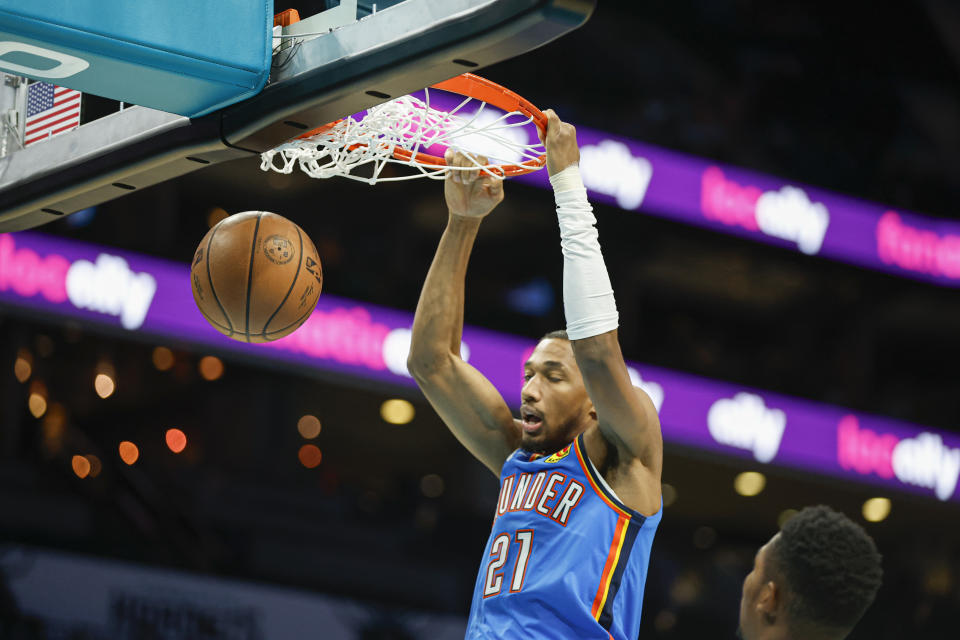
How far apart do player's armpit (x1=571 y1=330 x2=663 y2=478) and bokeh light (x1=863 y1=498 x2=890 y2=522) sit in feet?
20.9

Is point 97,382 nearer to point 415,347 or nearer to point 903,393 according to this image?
point 415,347

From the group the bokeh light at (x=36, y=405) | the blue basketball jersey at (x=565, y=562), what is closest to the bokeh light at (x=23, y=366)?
the bokeh light at (x=36, y=405)

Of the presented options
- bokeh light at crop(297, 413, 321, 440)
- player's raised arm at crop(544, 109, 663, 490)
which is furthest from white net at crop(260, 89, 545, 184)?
bokeh light at crop(297, 413, 321, 440)

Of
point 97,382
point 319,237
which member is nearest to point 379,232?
point 319,237

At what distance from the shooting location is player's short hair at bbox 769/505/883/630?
8.68 feet

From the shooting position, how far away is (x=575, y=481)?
11.9 ft

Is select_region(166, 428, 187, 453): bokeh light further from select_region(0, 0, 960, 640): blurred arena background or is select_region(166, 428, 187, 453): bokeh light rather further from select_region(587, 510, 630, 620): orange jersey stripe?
select_region(587, 510, 630, 620): orange jersey stripe

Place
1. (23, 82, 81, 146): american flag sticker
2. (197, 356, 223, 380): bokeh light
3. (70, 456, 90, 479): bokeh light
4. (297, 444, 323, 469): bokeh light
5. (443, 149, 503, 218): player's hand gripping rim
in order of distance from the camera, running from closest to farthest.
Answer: (23, 82, 81, 146): american flag sticker, (443, 149, 503, 218): player's hand gripping rim, (70, 456, 90, 479): bokeh light, (197, 356, 223, 380): bokeh light, (297, 444, 323, 469): bokeh light

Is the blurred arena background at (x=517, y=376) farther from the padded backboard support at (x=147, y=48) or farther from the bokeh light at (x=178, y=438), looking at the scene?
the padded backboard support at (x=147, y=48)

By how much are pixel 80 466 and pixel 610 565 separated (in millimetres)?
5540

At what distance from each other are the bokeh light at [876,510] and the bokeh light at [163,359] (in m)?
5.05

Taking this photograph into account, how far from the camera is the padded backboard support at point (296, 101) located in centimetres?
257

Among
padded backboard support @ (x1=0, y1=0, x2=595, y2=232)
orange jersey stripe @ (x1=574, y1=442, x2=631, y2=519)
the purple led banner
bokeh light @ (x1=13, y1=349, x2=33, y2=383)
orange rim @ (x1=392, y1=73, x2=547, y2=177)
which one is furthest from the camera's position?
bokeh light @ (x1=13, y1=349, x2=33, y2=383)

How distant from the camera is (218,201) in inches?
341
